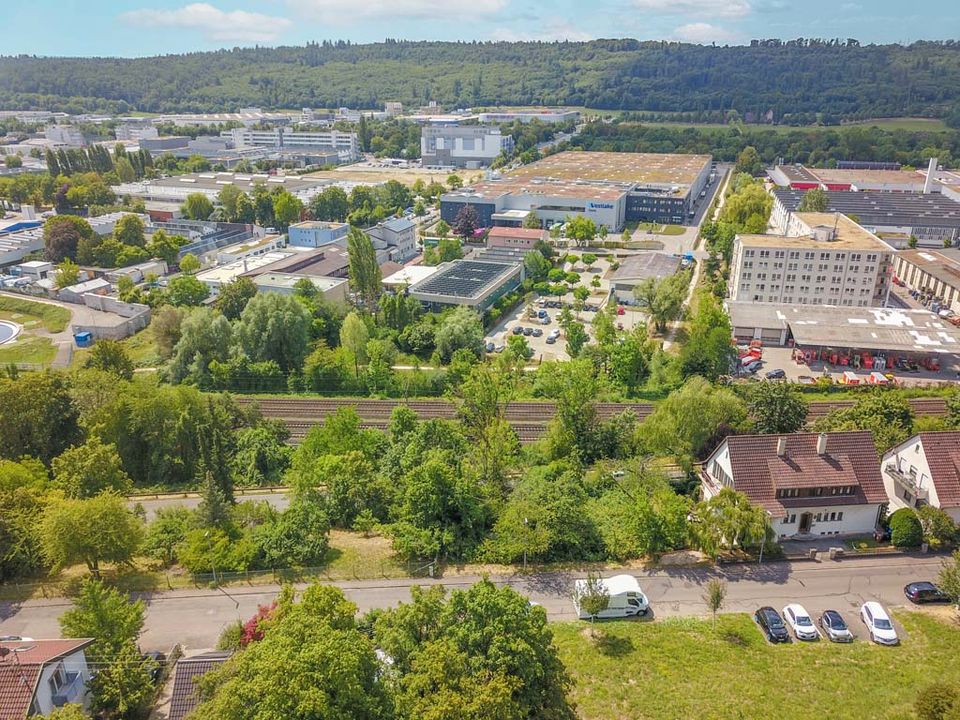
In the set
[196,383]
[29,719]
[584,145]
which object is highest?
[584,145]

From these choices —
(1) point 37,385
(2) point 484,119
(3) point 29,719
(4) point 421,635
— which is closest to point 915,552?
(4) point 421,635

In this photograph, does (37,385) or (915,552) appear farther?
(37,385)

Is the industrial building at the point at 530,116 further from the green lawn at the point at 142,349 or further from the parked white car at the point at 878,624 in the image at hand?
the parked white car at the point at 878,624

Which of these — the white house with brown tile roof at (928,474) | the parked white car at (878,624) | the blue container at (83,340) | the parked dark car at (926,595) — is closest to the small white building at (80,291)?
the blue container at (83,340)

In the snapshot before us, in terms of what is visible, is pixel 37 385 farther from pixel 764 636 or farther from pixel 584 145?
pixel 584 145

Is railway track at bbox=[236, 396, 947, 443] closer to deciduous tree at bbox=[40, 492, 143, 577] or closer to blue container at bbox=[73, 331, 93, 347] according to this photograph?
deciduous tree at bbox=[40, 492, 143, 577]

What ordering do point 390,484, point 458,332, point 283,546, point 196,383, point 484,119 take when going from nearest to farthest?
point 283,546
point 390,484
point 196,383
point 458,332
point 484,119
